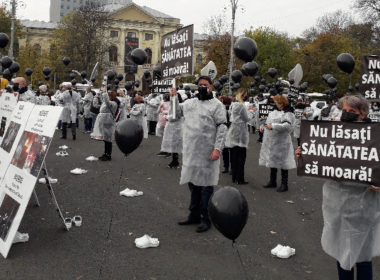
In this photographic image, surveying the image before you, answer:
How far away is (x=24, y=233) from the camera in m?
4.77

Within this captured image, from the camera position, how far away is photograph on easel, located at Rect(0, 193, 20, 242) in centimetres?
427

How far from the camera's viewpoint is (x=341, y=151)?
3.12 meters

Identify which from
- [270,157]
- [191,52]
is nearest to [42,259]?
[191,52]

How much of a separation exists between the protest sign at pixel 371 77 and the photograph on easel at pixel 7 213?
4.35m

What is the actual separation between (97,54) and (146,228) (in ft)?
145

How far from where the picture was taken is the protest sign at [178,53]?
613 cm

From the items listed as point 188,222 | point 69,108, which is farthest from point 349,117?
point 69,108

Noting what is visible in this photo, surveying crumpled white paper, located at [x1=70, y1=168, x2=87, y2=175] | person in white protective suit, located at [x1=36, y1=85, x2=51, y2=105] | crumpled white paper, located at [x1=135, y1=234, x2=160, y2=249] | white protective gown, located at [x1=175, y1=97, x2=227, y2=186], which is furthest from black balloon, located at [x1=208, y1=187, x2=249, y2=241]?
person in white protective suit, located at [x1=36, y1=85, x2=51, y2=105]

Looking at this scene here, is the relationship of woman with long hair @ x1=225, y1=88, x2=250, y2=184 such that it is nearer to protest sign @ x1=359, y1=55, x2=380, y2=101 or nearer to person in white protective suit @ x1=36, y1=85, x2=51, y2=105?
protest sign @ x1=359, y1=55, x2=380, y2=101

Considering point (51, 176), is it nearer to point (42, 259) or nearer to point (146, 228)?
point (146, 228)

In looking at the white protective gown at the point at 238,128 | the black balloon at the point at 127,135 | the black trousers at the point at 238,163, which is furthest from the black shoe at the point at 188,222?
the white protective gown at the point at 238,128

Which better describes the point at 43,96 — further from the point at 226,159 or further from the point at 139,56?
the point at 226,159

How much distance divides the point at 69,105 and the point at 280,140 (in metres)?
9.31

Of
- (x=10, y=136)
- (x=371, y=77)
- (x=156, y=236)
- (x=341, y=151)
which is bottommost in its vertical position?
(x=156, y=236)
